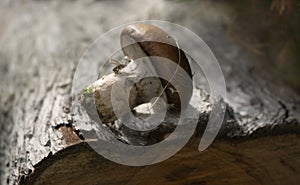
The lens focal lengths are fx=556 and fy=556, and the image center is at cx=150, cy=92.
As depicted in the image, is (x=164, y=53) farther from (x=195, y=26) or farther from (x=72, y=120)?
(x=195, y=26)

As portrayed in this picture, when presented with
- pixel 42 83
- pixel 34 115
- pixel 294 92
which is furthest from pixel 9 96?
pixel 294 92

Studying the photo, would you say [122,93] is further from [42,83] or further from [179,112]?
[42,83]

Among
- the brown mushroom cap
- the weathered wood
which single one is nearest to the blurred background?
the weathered wood

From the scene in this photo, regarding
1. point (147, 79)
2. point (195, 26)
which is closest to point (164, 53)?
point (147, 79)

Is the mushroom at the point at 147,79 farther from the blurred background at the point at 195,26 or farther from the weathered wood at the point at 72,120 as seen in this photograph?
the blurred background at the point at 195,26

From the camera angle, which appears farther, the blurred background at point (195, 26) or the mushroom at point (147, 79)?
the blurred background at point (195, 26)

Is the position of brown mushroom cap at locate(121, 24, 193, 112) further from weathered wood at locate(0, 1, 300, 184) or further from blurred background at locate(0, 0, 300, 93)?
blurred background at locate(0, 0, 300, 93)

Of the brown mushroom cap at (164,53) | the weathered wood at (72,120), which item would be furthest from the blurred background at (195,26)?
the brown mushroom cap at (164,53)
